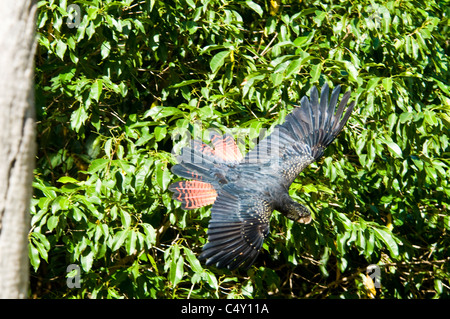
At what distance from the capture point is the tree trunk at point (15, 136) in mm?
1661

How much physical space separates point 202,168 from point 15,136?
2.04 meters

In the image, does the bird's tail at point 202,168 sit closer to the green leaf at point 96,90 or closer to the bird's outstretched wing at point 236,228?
the bird's outstretched wing at point 236,228

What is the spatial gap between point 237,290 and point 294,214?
0.90 metres

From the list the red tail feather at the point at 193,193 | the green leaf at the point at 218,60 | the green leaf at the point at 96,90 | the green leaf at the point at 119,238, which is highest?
the green leaf at the point at 218,60

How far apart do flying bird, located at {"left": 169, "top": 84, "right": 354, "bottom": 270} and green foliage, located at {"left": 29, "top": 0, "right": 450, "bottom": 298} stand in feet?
0.40

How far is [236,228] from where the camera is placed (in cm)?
331

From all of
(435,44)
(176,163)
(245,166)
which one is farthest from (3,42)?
(435,44)

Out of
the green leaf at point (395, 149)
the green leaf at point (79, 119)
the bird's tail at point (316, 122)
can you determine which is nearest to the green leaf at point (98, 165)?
the green leaf at point (79, 119)

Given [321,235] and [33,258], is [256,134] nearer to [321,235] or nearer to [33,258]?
[321,235]

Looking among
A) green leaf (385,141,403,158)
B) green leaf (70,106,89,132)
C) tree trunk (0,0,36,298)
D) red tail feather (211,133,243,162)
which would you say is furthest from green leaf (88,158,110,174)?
tree trunk (0,0,36,298)

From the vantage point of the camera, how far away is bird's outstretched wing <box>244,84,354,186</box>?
3682 millimetres

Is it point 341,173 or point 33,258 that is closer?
point 33,258

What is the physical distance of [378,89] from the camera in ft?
11.7

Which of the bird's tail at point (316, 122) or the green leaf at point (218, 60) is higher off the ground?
the green leaf at point (218, 60)
